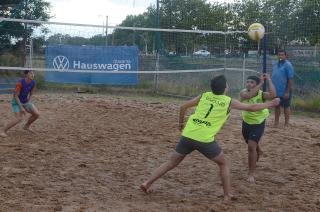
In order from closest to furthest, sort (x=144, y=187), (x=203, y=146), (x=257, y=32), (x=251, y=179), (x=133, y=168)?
(x=203, y=146) → (x=144, y=187) → (x=251, y=179) → (x=133, y=168) → (x=257, y=32)

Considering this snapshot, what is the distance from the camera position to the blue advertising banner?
16.8m

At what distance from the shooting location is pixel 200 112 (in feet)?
18.2

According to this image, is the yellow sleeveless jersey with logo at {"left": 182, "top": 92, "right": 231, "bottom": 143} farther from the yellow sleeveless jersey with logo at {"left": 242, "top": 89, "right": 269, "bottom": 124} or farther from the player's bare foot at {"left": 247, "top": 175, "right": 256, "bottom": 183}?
the player's bare foot at {"left": 247, "top": 175, "right": 256, "bottom": 183}

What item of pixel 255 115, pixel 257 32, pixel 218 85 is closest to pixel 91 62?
pixel 257 32

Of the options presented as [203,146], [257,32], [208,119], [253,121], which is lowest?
[203,146]

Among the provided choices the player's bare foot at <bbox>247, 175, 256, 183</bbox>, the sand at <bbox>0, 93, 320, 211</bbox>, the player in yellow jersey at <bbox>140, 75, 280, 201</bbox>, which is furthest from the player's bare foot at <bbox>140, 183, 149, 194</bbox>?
the player's bare foot at <bbox>247, 175, 256, 183</bbox>

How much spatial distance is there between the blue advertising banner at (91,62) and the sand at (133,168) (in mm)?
5632

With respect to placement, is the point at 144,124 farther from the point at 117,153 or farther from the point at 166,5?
the point at 166,5

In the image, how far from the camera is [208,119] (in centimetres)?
548

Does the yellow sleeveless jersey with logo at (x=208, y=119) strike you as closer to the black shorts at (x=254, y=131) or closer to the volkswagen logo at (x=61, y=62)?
the black shorts at (x=254, y=131)

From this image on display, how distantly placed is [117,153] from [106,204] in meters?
2.54

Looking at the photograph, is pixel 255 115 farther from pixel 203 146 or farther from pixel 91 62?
pixel 91 62

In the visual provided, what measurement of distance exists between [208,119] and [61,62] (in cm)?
1216

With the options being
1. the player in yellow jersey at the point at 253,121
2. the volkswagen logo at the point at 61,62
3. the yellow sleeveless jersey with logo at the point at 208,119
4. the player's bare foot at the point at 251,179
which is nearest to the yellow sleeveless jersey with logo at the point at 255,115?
the player in yellow jersey at the point at 253,121
